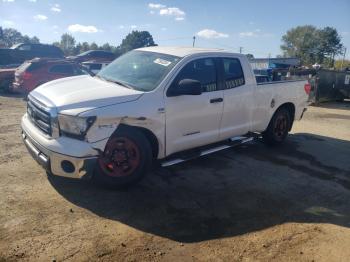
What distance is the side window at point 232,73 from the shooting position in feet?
18.6

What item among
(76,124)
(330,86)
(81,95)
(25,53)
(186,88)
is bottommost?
(76,124)

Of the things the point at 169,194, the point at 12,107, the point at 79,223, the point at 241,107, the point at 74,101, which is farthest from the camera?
the point at 12,107

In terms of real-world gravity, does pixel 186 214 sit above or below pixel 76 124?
below

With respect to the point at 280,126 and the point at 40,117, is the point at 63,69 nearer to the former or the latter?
the point at 280,126

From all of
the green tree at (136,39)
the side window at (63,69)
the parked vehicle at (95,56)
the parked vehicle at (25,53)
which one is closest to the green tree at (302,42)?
the green tree at (136,39)

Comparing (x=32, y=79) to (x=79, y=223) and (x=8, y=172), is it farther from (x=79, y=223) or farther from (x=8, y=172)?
(x=79, y=223)

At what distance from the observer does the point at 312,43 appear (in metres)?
86.2

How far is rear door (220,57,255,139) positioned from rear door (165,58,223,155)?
171 mm

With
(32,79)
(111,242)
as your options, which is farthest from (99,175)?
(32,79)

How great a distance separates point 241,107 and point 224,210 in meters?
2.21

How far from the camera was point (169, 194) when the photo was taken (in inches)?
182

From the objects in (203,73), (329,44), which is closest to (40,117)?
(203,73)

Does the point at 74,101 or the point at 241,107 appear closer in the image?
the point at 74,101

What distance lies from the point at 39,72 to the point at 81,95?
30.7 feet
